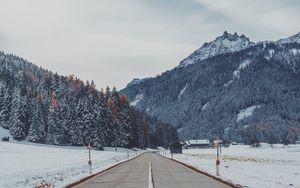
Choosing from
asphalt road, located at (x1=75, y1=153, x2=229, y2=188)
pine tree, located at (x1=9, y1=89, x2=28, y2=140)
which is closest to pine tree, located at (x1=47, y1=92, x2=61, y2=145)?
pine tree, located at (x1=9, y1=89, x2=28, y2=140)

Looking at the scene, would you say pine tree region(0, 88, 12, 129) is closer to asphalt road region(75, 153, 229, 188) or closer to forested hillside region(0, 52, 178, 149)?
forested hillside region(0, 52, 178, 149)

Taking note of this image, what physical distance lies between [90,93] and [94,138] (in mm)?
19100

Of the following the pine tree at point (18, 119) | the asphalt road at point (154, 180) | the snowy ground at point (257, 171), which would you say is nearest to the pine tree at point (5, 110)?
the pine tree at point (18, 119)

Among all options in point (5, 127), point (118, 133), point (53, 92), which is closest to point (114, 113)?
point (118, 133)

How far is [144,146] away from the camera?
180 meters

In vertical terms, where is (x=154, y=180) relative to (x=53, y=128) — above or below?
below

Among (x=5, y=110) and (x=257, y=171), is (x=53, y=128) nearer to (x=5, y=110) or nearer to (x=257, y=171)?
(x=5, y=110)

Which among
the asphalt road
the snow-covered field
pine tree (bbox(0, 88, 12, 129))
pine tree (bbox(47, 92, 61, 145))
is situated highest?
pine tree (bbox(0, 88, 12, 129))

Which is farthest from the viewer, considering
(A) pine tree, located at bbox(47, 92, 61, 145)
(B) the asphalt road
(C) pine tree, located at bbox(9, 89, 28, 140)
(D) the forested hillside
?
(C) pine tree, located at bbox(9, 89, 28, 140)

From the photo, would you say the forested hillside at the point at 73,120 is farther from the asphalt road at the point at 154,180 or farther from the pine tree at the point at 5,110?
the asphalt road at the point at 154,180

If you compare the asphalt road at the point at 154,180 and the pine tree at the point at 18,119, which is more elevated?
the pine tree at the point at 18,119

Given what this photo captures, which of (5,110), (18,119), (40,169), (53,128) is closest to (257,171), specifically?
(40,169)

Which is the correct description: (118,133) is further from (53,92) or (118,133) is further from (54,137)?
(53,92)

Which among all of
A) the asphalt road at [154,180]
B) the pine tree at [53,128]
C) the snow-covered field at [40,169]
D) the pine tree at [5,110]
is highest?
the pine tree at [5,110]
